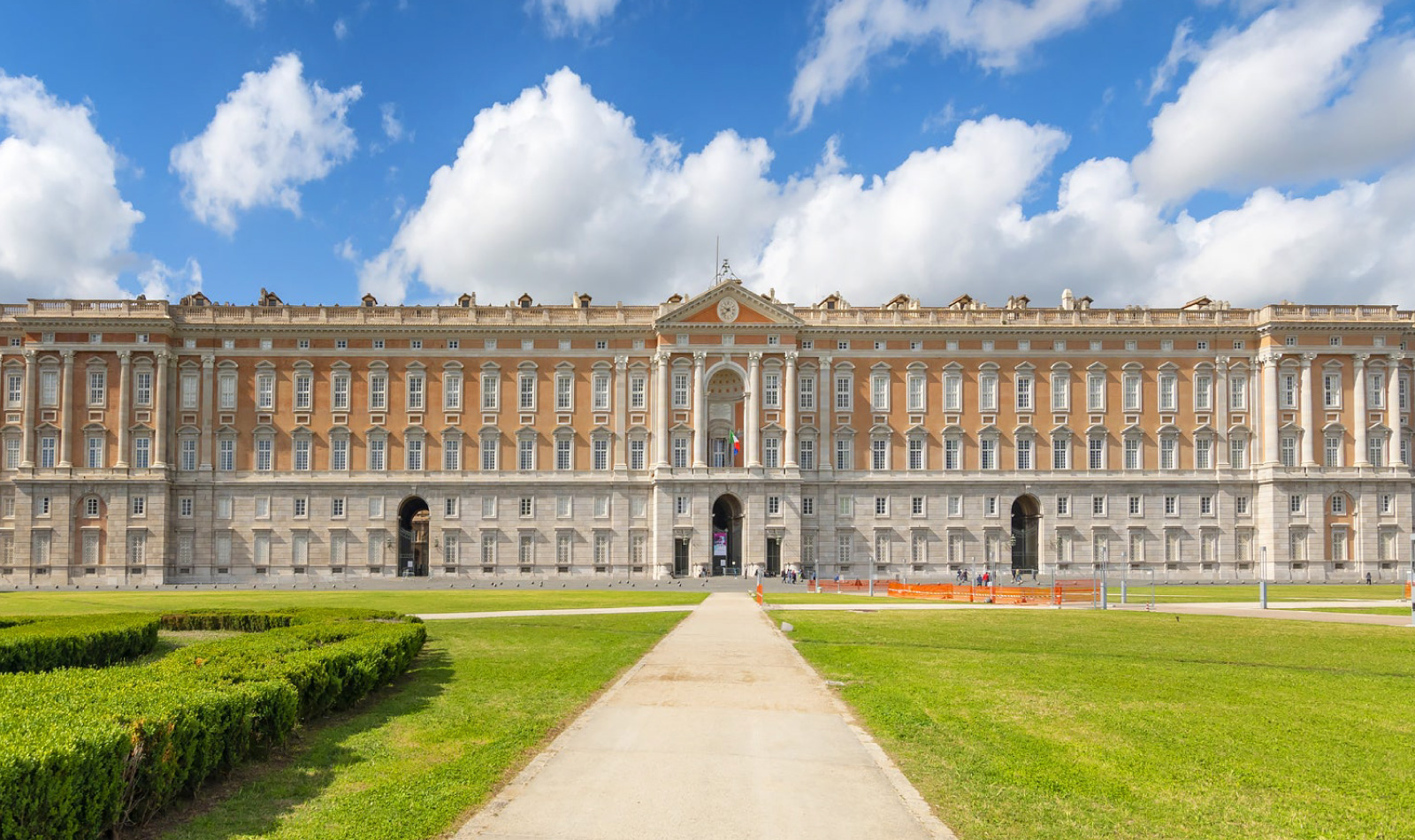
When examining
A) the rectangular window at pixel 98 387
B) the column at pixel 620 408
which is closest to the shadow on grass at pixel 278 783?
the column at pixel 620 408

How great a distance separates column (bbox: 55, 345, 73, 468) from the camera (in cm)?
7106

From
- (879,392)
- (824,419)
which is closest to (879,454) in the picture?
(879,392)

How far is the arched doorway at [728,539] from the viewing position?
73.3 meters

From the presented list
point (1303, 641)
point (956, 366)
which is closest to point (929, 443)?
point (956, 366)

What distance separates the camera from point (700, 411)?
7375 centimetres

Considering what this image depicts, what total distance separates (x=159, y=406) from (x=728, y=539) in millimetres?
47266

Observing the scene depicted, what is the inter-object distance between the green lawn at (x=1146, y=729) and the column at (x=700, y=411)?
1777 inches

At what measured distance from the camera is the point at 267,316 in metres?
74.3

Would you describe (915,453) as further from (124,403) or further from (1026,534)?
(124,403)

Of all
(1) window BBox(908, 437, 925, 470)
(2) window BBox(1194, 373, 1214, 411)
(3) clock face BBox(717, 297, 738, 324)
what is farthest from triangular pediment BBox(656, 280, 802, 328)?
(2) window BBox(1194, 373, 1214, 411)

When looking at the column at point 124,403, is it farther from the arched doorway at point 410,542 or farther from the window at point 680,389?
the window at point 680,389

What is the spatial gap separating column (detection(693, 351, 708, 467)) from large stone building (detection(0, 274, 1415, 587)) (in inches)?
9.8

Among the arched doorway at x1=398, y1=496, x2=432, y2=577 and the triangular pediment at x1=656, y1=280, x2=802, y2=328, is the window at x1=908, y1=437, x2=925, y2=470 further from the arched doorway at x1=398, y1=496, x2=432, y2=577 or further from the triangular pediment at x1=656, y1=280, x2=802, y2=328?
the arched doorway at x1=398, y1=496, x2=432, y2=577

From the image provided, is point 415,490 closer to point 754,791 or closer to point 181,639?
point 181,639
